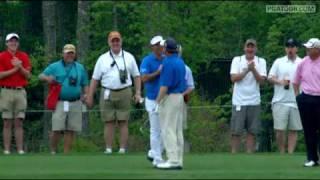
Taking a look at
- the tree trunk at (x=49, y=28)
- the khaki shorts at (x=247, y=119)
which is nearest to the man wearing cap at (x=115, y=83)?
the khaki shorts at (x=247, y=119)

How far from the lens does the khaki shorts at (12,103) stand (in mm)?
21078

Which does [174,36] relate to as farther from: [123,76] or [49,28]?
[123,76]

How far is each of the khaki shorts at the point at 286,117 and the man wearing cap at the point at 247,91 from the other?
385 millimetres

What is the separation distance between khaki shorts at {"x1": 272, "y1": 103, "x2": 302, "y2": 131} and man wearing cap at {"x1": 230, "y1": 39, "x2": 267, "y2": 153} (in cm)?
38

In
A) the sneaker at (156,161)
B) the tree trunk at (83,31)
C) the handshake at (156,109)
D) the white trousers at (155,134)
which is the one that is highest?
the tree trunk at (83,31)

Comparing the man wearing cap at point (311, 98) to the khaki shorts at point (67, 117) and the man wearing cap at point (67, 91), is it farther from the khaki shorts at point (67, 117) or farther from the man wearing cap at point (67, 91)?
the khaki shorts at point (67, 117)

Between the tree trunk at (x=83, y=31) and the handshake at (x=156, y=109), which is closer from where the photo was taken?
the handshake at (x=156, y=109)

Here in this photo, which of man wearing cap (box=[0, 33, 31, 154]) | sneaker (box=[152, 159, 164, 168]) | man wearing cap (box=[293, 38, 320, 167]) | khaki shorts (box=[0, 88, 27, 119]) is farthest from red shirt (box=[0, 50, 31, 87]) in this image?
man wearing cap (box=[293, 38, 320, 167])

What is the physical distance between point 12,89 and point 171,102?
514 centimetres

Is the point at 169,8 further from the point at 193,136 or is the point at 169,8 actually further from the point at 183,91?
the point at 183,91

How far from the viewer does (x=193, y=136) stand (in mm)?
25484

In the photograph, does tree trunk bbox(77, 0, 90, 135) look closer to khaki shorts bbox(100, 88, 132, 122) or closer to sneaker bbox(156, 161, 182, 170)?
khaki shorts bbox(100, 88, 132, 122)

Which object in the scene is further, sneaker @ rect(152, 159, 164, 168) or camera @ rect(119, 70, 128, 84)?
camera @ rect(119, 70, 128, 84)

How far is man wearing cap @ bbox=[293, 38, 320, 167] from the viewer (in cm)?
1758
